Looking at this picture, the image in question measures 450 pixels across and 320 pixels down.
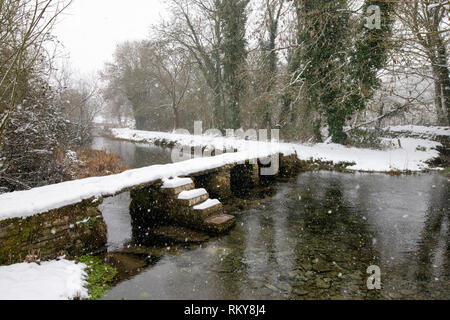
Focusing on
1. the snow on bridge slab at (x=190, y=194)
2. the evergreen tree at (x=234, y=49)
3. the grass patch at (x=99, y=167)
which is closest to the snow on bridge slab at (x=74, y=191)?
the snow on bridge slab at (x=190, y=194)

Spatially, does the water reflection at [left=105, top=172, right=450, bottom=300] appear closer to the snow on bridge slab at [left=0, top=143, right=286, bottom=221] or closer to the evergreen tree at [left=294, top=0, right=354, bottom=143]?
the snow on bridge slab at [left=0, top=143, right=286, bottom=221]

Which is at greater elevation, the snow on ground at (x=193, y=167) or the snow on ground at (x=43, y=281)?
the snow on ground at (x=193, y=167)

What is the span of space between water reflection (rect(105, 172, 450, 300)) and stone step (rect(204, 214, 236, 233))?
0.18m

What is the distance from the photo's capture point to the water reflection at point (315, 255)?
3.51 m

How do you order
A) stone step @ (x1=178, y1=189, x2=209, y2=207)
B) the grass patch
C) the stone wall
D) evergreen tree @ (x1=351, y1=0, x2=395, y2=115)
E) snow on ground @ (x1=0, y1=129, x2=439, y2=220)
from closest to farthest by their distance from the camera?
the stone wall
snow on ground @ (x1=0, y1=129, x2=439, y2=220)
stone step @ (x1=178, y1=189, x2=209, y2=207)
the grass patch
evergreen tree @ (x1=351, y1=0, x2=395, y2=115)

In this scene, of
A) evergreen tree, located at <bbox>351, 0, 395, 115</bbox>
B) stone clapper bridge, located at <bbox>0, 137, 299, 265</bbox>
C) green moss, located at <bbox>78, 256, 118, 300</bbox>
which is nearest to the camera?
green moss, located at <bbox>78, 256, 118, 300</bbox>

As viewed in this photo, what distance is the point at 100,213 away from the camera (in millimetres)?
4789

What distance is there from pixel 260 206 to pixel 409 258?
355 centimetres

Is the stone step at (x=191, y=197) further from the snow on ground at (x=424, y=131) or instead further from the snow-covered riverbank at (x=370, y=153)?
the snow on ground at (x=424, y=131)

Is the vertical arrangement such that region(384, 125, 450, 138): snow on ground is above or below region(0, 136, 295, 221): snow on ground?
above

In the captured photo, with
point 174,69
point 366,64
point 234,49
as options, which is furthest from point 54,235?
point 174,69

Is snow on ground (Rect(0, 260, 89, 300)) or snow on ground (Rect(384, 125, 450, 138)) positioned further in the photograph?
snow on ground (Rect(384, 125, 450, 138))

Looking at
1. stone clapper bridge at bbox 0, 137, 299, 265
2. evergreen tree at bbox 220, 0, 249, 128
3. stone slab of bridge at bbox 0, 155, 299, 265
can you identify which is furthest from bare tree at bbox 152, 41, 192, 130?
stone slab of bridge at bbox 0, 155, 299, 265

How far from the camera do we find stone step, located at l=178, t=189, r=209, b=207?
570 centimetres
